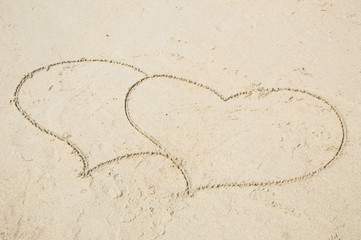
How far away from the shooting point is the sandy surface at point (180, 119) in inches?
110

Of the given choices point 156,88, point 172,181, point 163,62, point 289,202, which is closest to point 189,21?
point 163,62

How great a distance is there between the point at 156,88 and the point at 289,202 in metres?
1.53

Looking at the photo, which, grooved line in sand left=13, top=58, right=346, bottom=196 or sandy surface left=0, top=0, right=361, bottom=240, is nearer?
sandy surface left=0, top=0, right=361, bottom=240

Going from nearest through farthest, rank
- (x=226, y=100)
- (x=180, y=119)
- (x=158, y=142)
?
A: 1. (x=158, y=142)
2. (x=180, y=119)
3. (x=226, y=100)

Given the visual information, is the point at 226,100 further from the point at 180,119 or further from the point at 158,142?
the point at 158,142

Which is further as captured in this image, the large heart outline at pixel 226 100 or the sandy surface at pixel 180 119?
the large heart outline at pixel 226 100

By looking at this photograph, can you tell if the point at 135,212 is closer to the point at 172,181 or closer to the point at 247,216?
the point at 172,181

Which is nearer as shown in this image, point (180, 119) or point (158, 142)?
point (158, 142)

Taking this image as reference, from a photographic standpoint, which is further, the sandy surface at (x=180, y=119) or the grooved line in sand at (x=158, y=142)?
the grooved line in sand at (x=158, y=142)

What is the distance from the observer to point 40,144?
3158 mm

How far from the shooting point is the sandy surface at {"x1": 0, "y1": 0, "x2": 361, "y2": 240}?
2797 mm

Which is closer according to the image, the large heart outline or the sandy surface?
the sandy surface

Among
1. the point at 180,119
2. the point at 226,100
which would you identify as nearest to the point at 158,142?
the point at 180,119

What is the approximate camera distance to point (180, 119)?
334cm
